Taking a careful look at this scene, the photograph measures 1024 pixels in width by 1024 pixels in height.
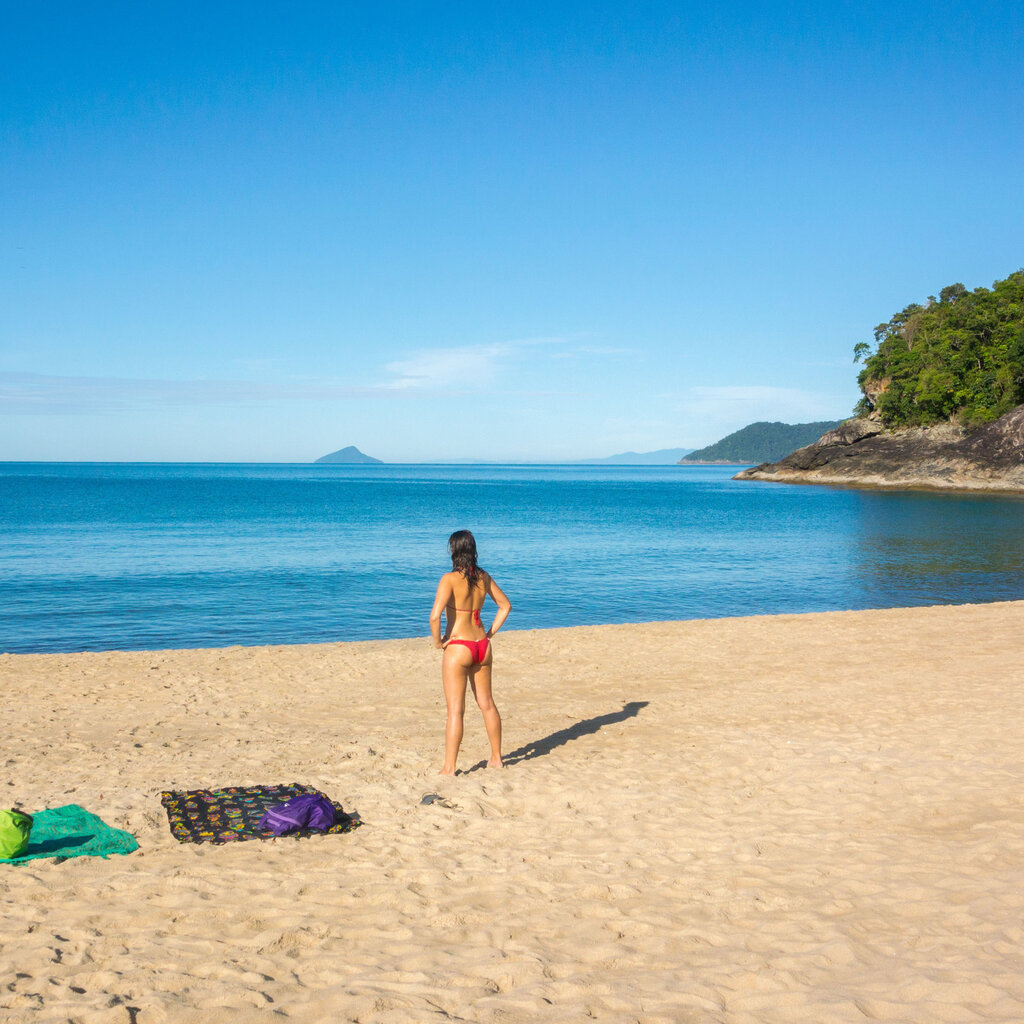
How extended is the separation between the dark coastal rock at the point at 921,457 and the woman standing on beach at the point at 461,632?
79227 millimetres

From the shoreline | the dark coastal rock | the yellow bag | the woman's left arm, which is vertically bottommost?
the shoreline

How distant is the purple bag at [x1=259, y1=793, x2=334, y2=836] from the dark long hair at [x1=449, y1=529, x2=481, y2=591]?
2.17 metres

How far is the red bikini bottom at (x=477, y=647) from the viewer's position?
7555 mm

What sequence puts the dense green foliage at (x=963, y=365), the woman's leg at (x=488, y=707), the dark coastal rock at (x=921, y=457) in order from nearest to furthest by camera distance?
the woman's leg at (x=488, y=707) < the dark coastal rock at (x=921, y=457) < the dense green foliage at (x=963, y=365)

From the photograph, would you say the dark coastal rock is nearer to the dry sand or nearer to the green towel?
the dry sand

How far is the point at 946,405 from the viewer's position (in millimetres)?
90875

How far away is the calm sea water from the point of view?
19.8 m

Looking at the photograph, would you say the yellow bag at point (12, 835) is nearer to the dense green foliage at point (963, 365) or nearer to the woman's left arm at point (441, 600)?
the woman's left arm at point (441, 600)

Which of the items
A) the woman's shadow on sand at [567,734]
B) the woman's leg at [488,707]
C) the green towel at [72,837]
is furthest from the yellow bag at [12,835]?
the woman's shadow on sand at [567,734]

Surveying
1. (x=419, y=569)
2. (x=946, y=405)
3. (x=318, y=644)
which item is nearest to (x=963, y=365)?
(x=946, y=405)

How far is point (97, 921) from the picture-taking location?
15.9 feet

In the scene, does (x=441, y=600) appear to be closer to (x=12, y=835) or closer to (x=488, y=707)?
(x=488, y=707)

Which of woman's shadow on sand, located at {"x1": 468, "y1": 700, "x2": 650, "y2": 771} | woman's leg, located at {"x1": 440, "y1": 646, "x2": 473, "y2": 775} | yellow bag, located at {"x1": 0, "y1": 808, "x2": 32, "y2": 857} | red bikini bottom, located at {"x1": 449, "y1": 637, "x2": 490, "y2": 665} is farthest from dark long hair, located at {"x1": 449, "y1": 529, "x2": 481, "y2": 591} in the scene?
yellow bag, located at {"x1": 0, "y1": 808, "x2": 32, "y2": 857}

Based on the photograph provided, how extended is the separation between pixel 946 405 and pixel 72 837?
99122 millimetres
